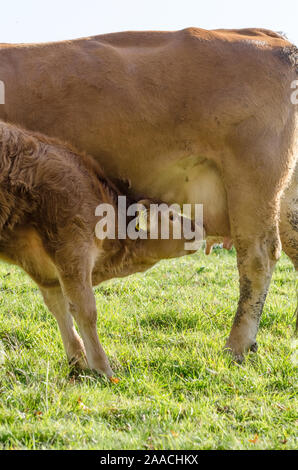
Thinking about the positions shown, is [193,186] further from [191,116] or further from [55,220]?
[55,220]

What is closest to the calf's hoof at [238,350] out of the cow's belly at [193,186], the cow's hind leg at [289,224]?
the cow's belly at [193,186]

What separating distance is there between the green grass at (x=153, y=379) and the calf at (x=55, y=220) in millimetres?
349

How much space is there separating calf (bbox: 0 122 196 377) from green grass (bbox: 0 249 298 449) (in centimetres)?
35

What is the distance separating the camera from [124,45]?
5184mm

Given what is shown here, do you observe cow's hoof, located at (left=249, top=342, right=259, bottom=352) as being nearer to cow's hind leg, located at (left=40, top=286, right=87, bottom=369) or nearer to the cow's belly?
the cow's belly

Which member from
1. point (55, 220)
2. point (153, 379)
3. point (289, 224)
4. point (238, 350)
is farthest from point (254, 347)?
point (55, 220)

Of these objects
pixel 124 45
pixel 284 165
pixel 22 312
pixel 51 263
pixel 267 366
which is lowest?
pixel 22 312

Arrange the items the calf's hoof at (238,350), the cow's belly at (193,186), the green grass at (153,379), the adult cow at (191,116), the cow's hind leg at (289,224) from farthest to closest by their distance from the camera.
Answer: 1. the cow's hind leg at (289,224)
2. the cow's belly at (193,186)
3. the adult cow at (191,116)
4. the calf's hoof at (238,350)
5. the green grass at (153,379)

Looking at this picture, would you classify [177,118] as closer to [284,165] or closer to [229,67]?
[229,67]

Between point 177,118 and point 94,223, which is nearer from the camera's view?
point 94,223

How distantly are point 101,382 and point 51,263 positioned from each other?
0.87 m

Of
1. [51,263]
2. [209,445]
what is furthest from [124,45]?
[209,445]

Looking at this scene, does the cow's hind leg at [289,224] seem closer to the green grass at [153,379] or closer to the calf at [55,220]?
the green grass at [153,379]

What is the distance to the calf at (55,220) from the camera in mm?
4375
